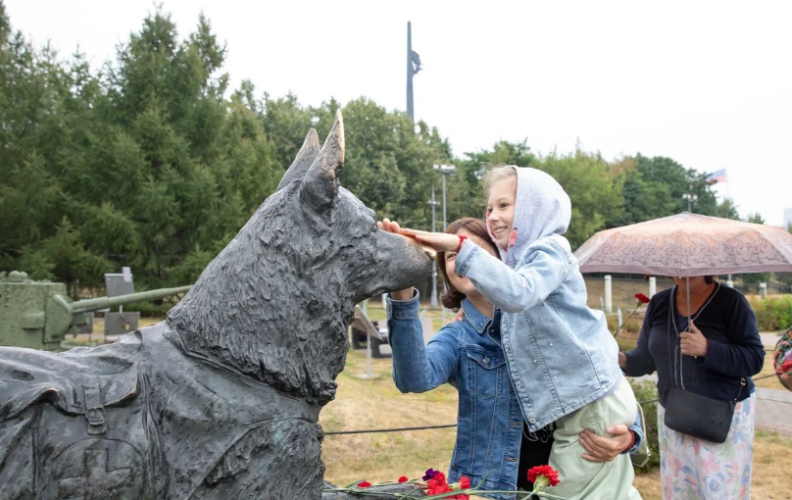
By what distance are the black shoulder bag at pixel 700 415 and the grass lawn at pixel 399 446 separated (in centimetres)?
282

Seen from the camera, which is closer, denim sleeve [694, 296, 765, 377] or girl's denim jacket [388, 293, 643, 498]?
girl's denim jacket [388, 293, 643, 498]

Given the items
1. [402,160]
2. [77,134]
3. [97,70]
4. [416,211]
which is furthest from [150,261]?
[402,160]

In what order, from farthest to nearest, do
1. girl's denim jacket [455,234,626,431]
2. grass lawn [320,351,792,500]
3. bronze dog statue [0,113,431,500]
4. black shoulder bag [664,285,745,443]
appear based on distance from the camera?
grass lawn [320,351,792,500]
black shoulder bag [664,285,745,443]
girl's denim jacket [455,234,626,431]
bronze dog statue [0,113,431,500]

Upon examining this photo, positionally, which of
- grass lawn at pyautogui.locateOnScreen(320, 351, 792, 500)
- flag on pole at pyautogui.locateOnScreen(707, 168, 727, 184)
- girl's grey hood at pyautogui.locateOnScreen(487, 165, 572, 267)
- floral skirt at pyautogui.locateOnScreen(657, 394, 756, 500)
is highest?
flag on pole at pyautogui.locateOnScreen(707, 168, 727, 184)

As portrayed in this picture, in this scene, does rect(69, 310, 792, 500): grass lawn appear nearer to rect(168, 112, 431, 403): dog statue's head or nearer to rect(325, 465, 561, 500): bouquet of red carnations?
rect(325, 465, 561, 500): bouquet of red carnations

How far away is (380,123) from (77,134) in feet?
57.6

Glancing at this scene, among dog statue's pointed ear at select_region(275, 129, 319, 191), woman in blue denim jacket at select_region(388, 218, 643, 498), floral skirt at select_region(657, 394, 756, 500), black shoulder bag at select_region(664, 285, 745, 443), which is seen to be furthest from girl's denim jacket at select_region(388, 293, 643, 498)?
floral skirt at select_region(657, 394, 756, 500)

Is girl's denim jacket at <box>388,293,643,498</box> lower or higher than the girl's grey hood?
lower

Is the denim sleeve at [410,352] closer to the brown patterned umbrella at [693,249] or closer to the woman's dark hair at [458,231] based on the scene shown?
the woman's dark hair at [458,231]

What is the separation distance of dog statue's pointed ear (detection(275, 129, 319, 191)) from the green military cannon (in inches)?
307

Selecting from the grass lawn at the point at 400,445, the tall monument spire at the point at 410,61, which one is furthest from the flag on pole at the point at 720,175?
the grass lawn at the point at 400,445

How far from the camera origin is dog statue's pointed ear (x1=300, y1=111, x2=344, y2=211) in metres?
1.56

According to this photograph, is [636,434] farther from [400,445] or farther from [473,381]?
[400,445]

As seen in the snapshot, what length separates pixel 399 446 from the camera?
24.0ft
